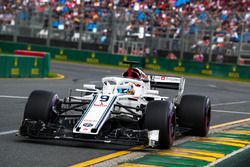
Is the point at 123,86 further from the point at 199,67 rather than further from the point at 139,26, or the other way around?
the point at 139,26

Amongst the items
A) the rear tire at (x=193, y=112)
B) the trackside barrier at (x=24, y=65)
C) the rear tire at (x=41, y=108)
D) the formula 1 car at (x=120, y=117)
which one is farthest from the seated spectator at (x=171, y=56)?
the rear tire at (x=41, y=108)

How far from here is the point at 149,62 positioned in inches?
1572

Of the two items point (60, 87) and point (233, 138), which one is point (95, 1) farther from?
point (233, 138)

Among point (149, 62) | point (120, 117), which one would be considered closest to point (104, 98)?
point (120, 117)

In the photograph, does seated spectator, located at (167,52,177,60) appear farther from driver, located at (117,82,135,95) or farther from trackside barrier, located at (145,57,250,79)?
driver, located at (117,82,135,95)

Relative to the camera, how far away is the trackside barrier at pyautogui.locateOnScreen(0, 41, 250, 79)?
3759 cm

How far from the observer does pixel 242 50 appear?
3662cm

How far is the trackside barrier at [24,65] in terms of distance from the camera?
25422mm

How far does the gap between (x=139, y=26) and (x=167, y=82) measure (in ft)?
93.4

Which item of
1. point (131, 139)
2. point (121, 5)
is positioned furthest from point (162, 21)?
point (131, 139)

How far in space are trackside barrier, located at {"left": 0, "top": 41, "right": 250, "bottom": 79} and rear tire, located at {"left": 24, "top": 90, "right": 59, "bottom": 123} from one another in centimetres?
2834

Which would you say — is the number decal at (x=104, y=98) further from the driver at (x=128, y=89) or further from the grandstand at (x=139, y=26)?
the grandstand at (x=139, y=26)

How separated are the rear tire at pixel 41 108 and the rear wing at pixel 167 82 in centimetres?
278

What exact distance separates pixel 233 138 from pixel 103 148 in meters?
3.19
